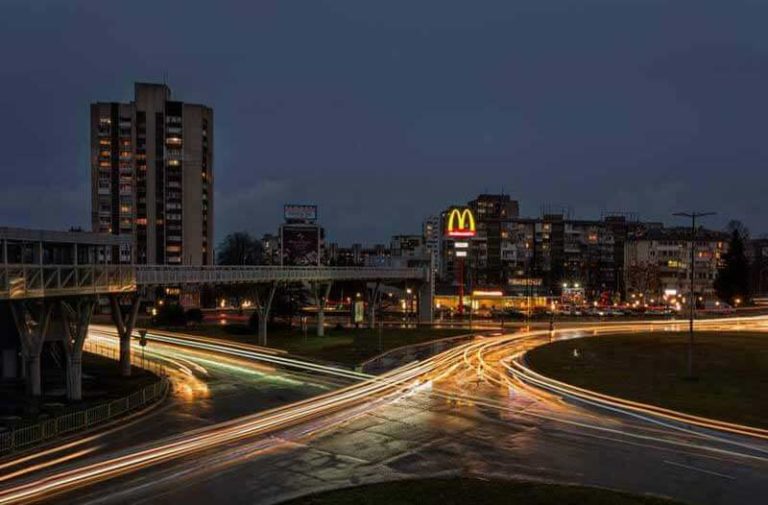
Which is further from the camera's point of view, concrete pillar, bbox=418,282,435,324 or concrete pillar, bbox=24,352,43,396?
concrete pillar, bbox=418,282,435,324

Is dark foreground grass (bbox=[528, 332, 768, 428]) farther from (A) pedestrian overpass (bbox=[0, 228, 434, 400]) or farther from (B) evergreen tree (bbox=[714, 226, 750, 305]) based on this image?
(B) evergreen tree (bbox=[714, 226, 750, 305])

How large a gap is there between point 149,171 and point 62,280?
12576 cm

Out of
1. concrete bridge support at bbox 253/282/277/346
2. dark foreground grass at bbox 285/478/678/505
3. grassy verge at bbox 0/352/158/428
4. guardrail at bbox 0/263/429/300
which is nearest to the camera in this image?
dark foreground grass at bbox 285/478/678/505

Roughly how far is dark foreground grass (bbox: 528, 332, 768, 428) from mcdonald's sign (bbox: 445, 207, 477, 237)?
128 ft

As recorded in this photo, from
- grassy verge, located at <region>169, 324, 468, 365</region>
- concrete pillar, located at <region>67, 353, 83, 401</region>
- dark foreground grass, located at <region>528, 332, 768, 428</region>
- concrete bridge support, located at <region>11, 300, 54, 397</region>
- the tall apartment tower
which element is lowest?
grassy verge, located at <region>169, 324, 468, 365</region>

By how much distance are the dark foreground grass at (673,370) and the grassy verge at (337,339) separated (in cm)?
1580

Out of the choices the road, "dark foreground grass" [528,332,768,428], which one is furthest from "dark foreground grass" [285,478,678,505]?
"dark foreground grass" [528,332,768,428]

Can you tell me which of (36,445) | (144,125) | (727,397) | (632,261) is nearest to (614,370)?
(727,397)

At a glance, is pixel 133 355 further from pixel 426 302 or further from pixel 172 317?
pixel 426 302

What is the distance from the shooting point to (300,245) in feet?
315

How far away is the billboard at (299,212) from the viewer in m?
111

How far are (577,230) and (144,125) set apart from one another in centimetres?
12334

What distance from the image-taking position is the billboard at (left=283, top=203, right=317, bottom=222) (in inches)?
4373

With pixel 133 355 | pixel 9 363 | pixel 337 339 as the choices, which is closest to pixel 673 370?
pixel 337 339
